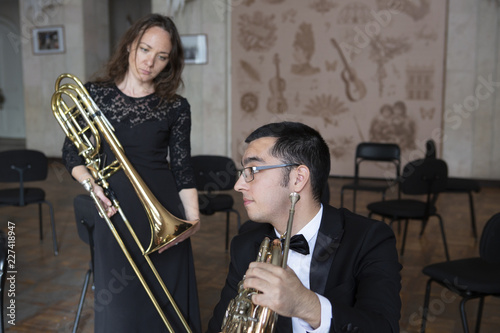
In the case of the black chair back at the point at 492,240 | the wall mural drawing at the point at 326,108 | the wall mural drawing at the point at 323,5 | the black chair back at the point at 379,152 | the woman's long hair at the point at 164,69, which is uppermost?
the wall mural drawing at the point at 323,5

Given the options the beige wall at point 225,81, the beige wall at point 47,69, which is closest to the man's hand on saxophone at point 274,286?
the beige wall at point 225,81

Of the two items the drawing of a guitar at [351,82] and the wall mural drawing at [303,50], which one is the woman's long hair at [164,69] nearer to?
the drawing of a guitar at [351,82]

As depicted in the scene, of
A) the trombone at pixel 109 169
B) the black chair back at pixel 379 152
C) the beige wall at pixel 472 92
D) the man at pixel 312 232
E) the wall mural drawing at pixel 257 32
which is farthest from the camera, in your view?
the wall mural drawing at pixel 257 32

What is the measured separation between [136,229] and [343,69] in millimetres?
6894

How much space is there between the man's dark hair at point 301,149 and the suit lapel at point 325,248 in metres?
0.09

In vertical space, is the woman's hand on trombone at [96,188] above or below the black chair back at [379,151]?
above

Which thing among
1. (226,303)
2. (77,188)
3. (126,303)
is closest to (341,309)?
(226,303)

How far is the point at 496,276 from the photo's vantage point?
2.60 metres

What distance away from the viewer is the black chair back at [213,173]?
4.52 m

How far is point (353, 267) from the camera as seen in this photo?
1.47 meters

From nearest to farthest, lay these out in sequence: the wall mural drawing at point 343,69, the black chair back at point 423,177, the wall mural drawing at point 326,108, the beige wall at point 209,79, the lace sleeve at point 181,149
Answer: the lace sleeve at point 181,149, the black chair back at point 423,177, the wall mural drawing at point 343,69, the wall mural drawing at point 326,108, the beige wall at point 209,79

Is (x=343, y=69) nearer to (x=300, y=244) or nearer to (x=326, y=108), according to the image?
(x=326, y=108)

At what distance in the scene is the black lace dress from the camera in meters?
2.28

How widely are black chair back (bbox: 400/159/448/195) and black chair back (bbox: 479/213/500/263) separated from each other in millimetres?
1628
